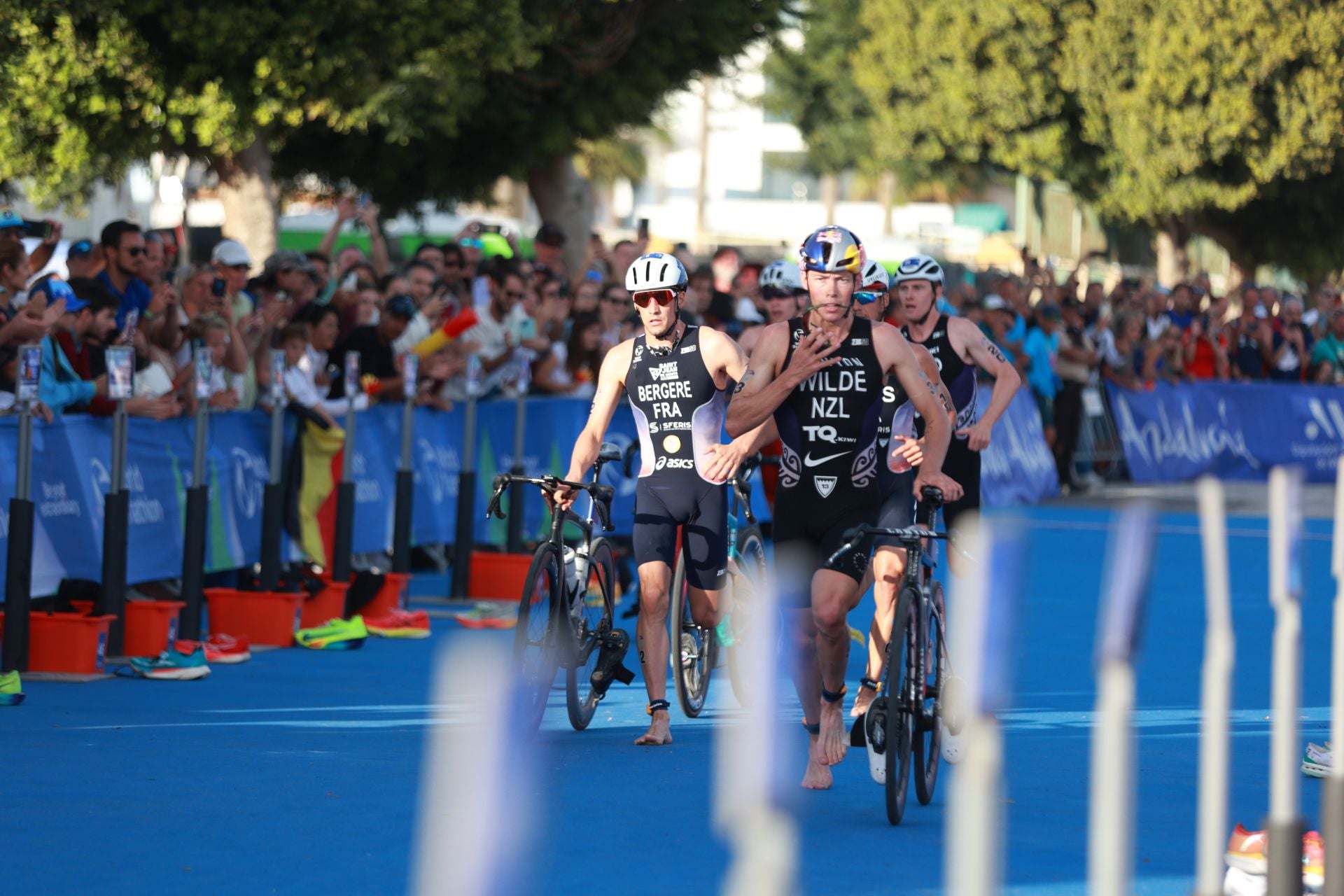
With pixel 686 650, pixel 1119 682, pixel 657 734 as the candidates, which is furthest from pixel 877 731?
pixel 1119 682

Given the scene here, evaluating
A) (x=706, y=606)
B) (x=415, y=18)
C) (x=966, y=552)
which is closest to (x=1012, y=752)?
(x=966, y=552)

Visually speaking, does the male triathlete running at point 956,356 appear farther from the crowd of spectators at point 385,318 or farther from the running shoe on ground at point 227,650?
the running shoe on ground at point 227,650

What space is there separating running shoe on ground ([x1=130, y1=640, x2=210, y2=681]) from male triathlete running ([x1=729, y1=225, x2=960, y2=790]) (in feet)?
12.6

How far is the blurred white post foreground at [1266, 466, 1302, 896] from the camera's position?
429 cm

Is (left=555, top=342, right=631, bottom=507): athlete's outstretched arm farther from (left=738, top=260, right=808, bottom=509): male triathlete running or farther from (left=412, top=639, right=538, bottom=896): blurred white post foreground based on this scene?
(left=412, top=639, right=538, bottom=896): blurred white post foreground

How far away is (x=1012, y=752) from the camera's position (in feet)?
29.1

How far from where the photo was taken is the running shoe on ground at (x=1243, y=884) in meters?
5.96

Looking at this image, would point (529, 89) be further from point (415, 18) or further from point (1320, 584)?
point (1320, 584)

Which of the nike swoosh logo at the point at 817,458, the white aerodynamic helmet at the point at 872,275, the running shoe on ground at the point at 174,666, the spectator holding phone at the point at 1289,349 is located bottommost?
the running shoe on ground at the point at 174,666

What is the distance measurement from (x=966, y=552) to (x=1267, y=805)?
179cm

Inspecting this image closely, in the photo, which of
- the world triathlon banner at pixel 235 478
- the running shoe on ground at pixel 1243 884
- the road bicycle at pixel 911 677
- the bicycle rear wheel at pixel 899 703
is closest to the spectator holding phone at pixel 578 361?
the world triathlon banner at pixel 235 478

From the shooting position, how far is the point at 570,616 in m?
9.20

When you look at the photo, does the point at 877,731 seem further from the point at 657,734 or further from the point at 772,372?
the point at 657,734

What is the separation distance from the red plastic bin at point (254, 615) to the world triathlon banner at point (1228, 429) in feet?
47.1
